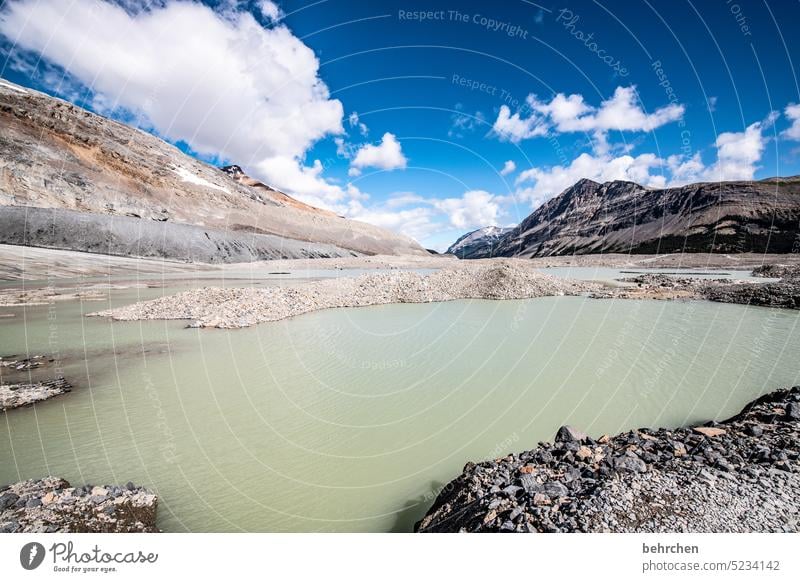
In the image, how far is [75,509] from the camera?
14.6ft

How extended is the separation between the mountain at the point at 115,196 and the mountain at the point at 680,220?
11057 cm

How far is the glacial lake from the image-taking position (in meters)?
5.29

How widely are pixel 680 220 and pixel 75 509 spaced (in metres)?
161

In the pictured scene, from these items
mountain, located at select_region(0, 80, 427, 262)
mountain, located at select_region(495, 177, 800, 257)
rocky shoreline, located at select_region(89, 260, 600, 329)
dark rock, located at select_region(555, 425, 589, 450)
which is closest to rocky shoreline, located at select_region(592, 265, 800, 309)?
rocky shoreline, located at select_region(89, 260, 600, 329)

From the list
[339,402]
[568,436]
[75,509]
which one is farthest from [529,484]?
[75,509]

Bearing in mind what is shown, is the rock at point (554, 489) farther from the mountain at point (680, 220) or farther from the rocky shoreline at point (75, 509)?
the mountain at point (680, 220)

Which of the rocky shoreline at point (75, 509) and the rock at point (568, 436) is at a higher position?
the rock at point (568, 436)

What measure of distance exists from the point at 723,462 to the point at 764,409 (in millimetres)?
3264

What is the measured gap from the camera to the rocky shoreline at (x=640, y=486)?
3400 millimetres

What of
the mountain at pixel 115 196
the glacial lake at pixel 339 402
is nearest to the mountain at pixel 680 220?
the mountain at pixel 115 196

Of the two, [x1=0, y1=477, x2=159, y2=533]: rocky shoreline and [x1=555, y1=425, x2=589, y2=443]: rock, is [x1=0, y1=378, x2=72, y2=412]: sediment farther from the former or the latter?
[x1=555, y1=425, x2=589, y2=443]: rock
